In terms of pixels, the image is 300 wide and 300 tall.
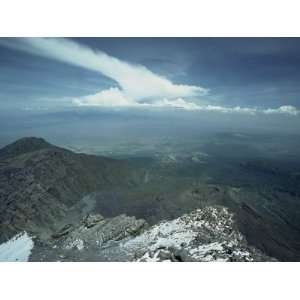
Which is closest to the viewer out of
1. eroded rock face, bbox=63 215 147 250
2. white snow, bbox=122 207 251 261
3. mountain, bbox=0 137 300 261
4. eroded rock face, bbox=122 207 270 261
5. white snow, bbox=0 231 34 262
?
eroded rock face, bbox=122 207 270 261

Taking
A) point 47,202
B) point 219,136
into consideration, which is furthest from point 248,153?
point 47,202

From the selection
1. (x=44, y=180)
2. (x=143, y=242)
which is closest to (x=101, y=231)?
(x=143, y=242)

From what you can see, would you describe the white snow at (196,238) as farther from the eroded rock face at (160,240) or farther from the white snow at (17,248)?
the white snow at (17,248)

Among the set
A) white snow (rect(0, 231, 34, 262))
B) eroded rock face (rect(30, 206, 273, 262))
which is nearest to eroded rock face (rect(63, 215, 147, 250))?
eroded rock face (rect(30, 206, 273, 262))

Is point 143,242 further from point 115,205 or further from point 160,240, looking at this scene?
A: point 115,205

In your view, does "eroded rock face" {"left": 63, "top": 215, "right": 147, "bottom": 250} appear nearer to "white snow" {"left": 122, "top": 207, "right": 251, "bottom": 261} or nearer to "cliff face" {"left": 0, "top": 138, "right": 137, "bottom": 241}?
"white snow" {"left": 122, "top": 207, "right": 251, "bottom": 261}

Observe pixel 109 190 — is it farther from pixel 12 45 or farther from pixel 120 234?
pixel 12 45

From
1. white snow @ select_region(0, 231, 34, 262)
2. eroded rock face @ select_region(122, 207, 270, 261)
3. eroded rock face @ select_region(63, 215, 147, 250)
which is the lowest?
white snow @ select_region(0, 231, 34, 262)
